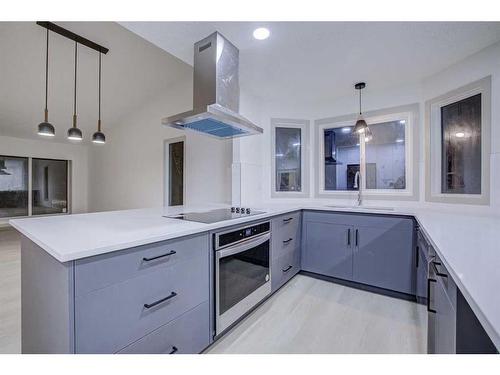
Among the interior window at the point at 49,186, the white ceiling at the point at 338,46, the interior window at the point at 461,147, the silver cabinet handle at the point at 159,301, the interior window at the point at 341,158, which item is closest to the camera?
the silver cabinet handle at the point at 159,301

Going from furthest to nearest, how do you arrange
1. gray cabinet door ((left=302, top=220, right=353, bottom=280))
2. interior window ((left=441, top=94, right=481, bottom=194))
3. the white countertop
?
gray cabinet door ((left=302, top=220, right=353, bottom=280)) < interior window ((left=441, top=94, right=481, bottom=194)) < the white countertop

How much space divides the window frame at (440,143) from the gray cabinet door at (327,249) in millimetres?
1034

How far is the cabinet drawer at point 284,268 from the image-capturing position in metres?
2.18

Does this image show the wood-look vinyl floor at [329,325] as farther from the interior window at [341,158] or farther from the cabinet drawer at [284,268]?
the interior window at [341,158]

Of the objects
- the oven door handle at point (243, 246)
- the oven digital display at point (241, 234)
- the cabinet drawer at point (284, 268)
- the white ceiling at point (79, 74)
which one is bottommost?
the cabinet drawer at point (284, 268)

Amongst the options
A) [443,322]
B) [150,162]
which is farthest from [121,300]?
[150,162]

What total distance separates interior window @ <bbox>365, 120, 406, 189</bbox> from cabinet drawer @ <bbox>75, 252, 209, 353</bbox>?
2.48m

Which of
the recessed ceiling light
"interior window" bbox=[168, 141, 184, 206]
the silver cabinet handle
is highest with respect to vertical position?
the recessed ceiling light

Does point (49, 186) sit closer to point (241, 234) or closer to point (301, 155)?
point (301, 155)

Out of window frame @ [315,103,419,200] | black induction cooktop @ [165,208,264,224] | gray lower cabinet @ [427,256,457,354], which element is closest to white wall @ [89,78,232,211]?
black induction cooktop @ [165,208,264,224]

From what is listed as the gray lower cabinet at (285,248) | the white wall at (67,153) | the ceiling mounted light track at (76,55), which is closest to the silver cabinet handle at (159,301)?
the gray lower cabinet at (285,248)

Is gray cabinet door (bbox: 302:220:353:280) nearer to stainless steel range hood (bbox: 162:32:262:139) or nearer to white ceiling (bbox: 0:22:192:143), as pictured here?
stainless steel range hood (bbox: 162:32:262:139)

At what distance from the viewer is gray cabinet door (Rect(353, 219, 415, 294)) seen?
209 cm

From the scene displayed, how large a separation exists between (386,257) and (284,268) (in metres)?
0.98
